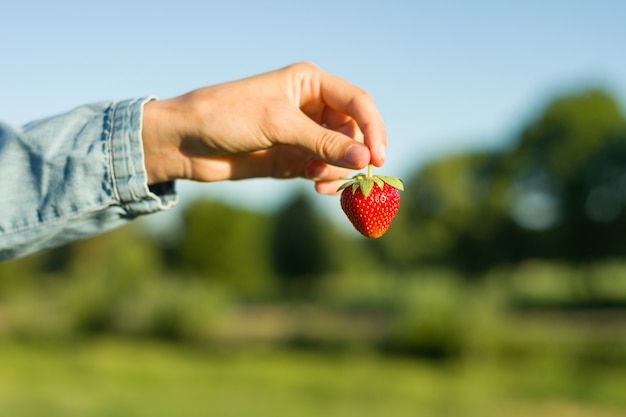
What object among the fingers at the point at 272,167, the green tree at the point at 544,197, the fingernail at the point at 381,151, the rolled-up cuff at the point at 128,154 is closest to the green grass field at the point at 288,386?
the green tree at the point at 544,197

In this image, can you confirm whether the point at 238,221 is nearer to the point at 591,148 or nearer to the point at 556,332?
the point at 591,148

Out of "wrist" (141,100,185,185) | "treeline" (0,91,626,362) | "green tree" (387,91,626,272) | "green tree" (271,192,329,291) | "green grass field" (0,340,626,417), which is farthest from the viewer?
"green tree" (271,192,329,291)

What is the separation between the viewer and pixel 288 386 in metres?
11.9

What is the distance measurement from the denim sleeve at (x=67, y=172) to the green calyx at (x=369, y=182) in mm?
452

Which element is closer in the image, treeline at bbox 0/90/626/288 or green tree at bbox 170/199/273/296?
treeline at bbox 0/90/626/288

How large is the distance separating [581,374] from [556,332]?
2.60 meters

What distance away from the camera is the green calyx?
163 centimetres

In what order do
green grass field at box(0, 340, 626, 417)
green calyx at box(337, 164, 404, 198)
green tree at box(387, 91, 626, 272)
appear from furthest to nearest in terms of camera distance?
green tree at box(387, 91, 626, 272) < green grass field at box(0, 340, 626, 417) < green calyx at box(337, 164, 404, 198)

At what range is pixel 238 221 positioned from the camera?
99.3 feet

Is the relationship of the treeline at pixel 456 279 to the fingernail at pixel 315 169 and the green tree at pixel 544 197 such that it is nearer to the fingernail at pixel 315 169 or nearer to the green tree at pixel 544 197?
the green tree at pixel 544 197

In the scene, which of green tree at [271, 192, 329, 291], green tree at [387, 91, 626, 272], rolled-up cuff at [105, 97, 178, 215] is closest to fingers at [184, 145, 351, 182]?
rolled-up cuff at [105, 97, 178, 215]

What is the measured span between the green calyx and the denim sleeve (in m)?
0.45

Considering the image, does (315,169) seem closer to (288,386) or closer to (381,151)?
(381,151)

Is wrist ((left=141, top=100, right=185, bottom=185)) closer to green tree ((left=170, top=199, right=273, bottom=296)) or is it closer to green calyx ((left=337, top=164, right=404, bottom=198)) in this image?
green calyx ((left=337, top=164, right=404, bottom=198))
